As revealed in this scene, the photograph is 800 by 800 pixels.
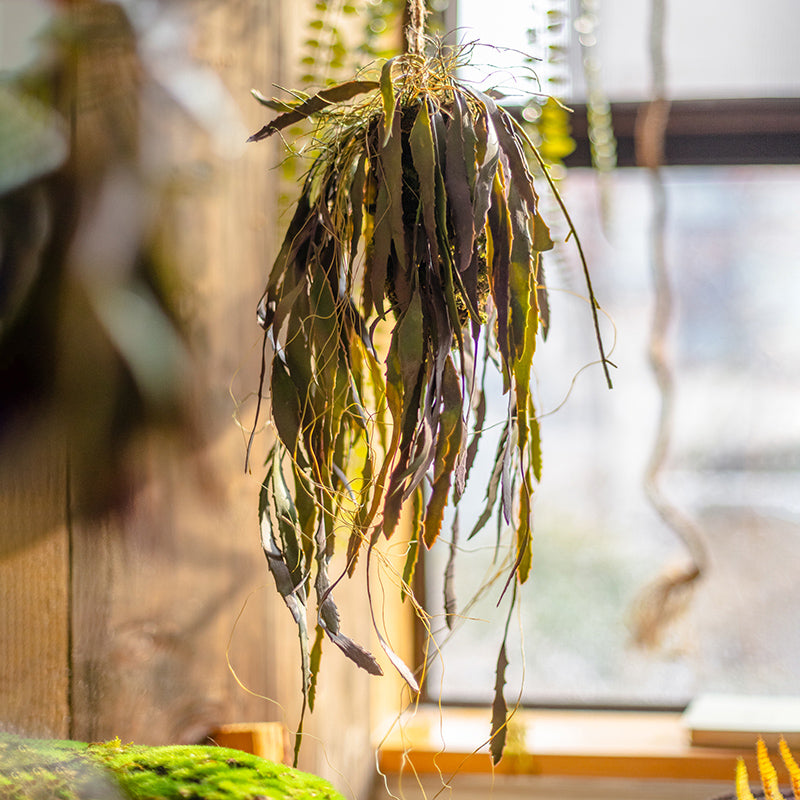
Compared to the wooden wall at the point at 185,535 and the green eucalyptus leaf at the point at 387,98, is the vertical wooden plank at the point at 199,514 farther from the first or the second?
the green eucalyptus leaf at the point at 387,98

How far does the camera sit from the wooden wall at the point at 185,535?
64 cm

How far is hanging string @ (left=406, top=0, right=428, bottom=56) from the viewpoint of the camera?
25.0 inches

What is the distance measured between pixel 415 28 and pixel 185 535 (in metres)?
0.60

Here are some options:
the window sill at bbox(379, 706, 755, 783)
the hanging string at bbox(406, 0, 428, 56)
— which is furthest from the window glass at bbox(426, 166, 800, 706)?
the hanging string at bbox(406, 0, 428, 56)

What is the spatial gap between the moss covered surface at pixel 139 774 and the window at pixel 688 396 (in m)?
1.15

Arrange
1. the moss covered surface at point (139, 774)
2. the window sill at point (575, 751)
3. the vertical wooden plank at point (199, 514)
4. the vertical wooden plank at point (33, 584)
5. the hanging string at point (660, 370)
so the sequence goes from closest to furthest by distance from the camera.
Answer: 1. the moss covered surface at point (139, 774)
2. the vertical wooden plank at point (33, 584)
3. the vertical wooden plank at point (199, 514)
4. the window sill at point (575, 751)
5. the hanging string at point (660, 370)

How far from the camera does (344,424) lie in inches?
25.2

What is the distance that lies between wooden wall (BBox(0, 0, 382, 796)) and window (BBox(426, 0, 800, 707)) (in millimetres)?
736

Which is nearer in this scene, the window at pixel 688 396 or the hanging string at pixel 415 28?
the hanging string at pixel 415 28

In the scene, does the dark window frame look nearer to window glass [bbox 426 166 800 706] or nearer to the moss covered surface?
window glass [bbox 426 166 800 706]

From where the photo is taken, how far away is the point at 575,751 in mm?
1481

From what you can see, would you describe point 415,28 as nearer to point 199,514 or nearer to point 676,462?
point 199,514

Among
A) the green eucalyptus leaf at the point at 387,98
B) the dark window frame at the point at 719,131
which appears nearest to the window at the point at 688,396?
the dark window frame at the point at 719,131

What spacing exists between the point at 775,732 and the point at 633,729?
284 mm
